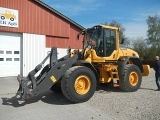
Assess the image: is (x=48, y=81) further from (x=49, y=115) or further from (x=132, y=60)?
(x=132, y=60)

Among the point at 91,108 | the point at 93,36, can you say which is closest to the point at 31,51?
the point at 93,36

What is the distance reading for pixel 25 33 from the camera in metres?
17.8

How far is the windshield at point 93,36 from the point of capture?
33.8 feet

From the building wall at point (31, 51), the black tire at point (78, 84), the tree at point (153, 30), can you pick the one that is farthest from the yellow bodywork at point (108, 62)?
the tree at point (153, 30)

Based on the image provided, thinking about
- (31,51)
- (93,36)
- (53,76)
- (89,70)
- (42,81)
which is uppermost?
(93,36)

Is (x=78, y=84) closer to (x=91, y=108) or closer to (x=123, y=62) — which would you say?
(x=91, y=108)

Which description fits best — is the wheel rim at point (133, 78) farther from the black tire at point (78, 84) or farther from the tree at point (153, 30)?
the tree at point (153, 30)

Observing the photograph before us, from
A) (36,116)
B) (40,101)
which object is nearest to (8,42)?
(40,101)

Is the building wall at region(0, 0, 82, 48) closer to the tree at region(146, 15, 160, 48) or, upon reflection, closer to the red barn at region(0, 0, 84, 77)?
the red barn at region(0, 0, 84, 77)

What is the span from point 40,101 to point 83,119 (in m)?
2.88

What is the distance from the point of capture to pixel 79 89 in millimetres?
8711

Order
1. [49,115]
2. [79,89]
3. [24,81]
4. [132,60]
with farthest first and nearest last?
[132,60] → [79,89] → [24,81] → [49,115]

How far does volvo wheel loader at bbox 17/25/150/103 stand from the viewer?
8.28 meters

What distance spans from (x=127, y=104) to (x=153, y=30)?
52364mm
